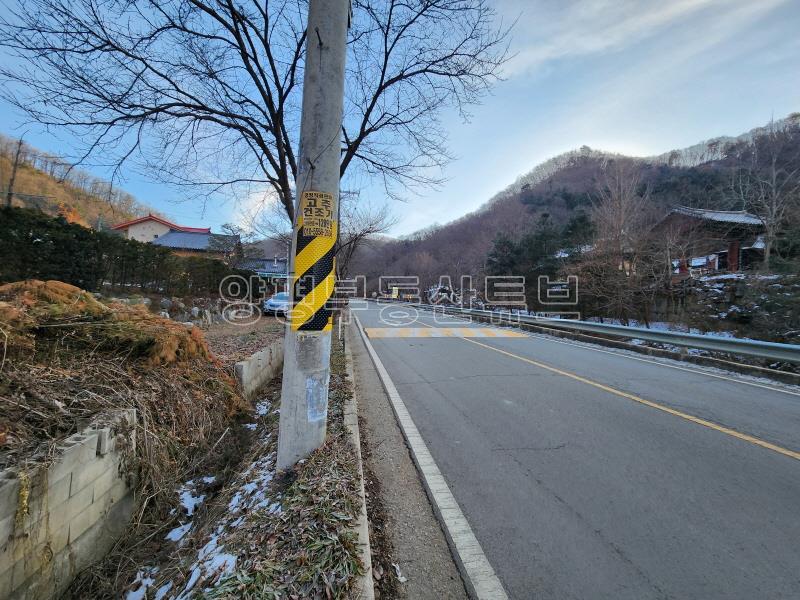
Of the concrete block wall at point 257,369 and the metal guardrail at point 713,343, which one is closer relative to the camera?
the concrete block wall at point 257,369

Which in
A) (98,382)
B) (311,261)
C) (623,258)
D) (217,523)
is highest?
(623,258)

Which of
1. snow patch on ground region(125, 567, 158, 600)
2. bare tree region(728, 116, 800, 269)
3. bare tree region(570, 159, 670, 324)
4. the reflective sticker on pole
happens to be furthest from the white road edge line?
bare tree region(728, 116, 800, 269)

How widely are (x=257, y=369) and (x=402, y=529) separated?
4.52 meters

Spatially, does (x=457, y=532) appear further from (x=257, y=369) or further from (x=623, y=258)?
(x=623, y=258)

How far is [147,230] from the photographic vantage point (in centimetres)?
5106

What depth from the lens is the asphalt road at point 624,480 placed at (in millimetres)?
2107

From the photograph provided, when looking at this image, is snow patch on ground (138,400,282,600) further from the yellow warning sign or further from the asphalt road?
the yellow warning sign

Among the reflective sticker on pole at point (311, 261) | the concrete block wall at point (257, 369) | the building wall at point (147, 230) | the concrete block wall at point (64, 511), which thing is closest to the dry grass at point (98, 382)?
the concrete block wall at point (64, 511)

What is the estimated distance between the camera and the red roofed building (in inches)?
1984

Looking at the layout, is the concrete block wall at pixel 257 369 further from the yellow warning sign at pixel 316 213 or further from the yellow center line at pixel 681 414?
the yellow center line at pixel 681 414

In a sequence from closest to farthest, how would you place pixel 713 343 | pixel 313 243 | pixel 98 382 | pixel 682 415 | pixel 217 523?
pixel 217 523, pixel 313 243, pixel 98 382, pixel 682 415, pixel 713 343

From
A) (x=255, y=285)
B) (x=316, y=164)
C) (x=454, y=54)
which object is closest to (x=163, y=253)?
(x=255, y=285)

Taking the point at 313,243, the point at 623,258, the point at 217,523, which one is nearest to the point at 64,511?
the point at 217,523

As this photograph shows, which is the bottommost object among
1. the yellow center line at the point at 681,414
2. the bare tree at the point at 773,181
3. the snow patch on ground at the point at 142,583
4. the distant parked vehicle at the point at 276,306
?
the snow patch on ground at the point at 142,583
